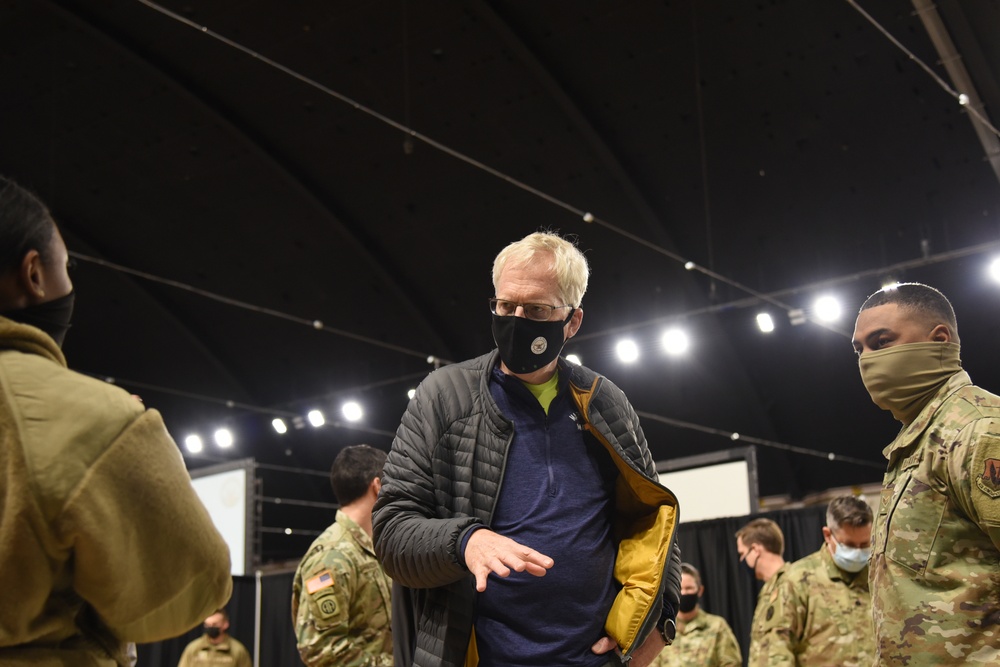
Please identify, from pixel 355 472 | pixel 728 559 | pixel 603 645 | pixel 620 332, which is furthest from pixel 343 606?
pixel 620 332

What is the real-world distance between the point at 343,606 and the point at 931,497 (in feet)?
7.99

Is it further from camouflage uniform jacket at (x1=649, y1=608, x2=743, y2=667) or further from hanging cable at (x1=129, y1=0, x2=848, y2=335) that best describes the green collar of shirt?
camouflage uniform jacket at (x1=649, y1=608, x2=743, y2=667)

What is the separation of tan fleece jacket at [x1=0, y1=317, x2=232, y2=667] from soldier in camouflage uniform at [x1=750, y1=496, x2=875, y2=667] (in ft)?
13.8

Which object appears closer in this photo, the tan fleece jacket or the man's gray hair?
the tan fleece jacket

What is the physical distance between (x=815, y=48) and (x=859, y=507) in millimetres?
6617

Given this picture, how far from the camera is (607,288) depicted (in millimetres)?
13625

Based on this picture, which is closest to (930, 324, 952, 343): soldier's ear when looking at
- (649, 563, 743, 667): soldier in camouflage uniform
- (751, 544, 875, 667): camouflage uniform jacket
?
(751, 544, 875, 667): camouflage uniform jacket

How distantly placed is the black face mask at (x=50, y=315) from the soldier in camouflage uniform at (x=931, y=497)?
2.02 m

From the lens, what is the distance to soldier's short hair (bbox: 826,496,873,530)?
205 inches

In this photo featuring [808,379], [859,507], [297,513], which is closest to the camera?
[859,507]

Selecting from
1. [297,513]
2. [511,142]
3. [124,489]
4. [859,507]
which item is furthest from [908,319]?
[297,513]

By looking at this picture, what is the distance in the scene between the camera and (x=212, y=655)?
9.29m

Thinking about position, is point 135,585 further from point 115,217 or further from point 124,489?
point 115,217

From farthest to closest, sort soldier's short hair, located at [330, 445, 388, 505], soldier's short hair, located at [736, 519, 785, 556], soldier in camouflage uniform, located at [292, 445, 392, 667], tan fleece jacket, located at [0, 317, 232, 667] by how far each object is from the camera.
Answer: soldier's short hair, located at [736, 519, 785, 556], soldier's short hair, located at [330, 445, 388, 505], soldier in camouflage uniform, located at [292, 445, 392, 667], tan fleece jacket, located at [0, 317, 232, 667]
